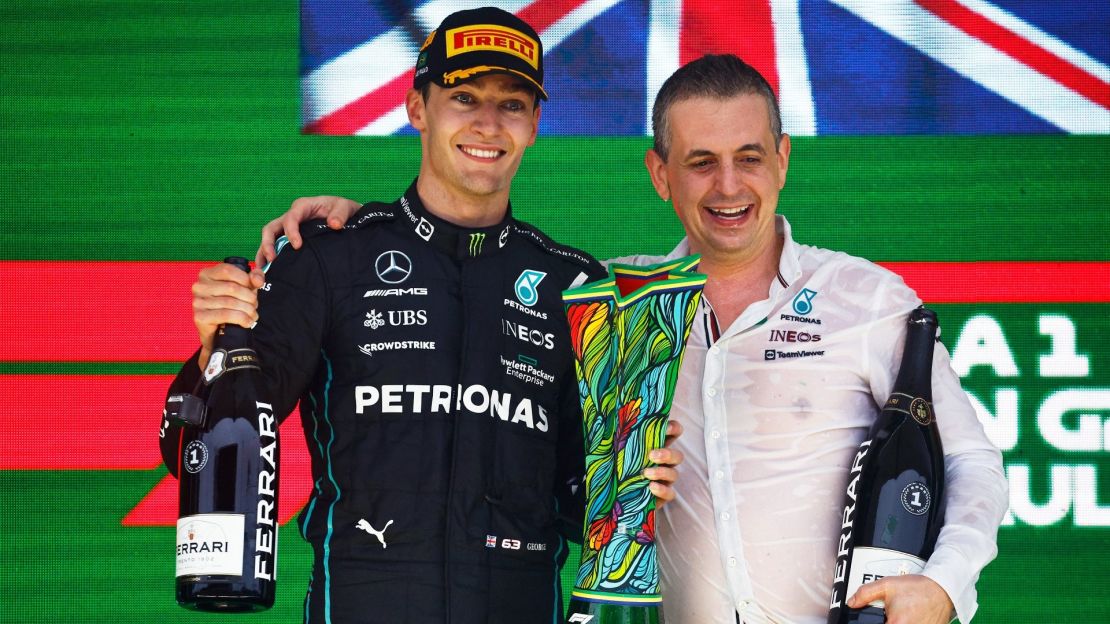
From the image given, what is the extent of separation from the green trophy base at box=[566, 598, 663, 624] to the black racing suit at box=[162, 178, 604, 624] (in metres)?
0.27

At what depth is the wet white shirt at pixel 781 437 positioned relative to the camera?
5.80 feet

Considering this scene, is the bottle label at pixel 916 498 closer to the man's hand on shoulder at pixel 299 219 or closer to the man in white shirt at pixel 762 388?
the man in white shirt at pixel 762 388

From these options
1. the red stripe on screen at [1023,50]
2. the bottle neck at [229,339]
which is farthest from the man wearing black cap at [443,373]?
the red stripe on screen at [1023,50]

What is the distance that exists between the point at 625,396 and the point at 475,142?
19.7 inches

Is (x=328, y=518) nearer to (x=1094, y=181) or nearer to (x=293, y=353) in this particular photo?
(x=293, y=353)

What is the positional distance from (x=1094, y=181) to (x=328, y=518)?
189 centimetres

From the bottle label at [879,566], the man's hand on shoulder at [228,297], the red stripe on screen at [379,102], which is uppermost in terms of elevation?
the red stripe on screen at [379,102]

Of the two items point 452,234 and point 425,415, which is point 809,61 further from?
point 425,415

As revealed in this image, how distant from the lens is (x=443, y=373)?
185 cm

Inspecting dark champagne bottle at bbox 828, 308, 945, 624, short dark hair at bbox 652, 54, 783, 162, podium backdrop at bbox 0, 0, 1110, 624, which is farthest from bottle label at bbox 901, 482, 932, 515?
podium backdrop at bbox 0, 0, 1110, 624

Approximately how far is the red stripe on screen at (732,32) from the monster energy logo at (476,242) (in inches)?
45.3

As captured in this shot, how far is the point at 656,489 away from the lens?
159cm

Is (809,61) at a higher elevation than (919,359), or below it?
higher

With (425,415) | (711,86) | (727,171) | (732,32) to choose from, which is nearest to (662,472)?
(425,415)
